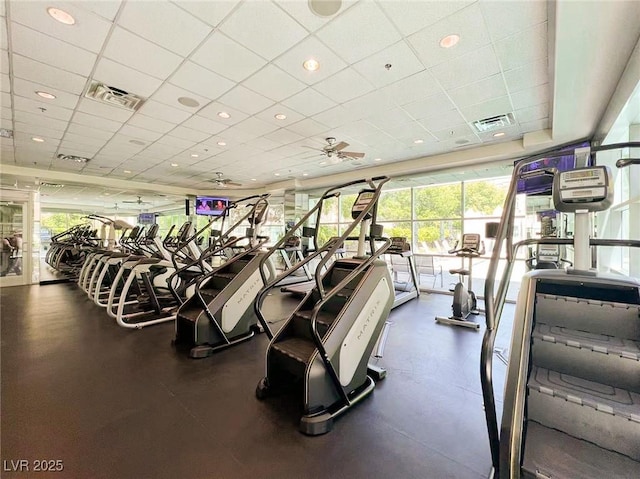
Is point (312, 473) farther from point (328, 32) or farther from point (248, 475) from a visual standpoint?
point (328, 32)

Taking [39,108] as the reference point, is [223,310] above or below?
below

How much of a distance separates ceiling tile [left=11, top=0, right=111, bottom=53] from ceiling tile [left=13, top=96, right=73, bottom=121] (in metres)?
2.03

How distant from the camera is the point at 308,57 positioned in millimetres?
3135

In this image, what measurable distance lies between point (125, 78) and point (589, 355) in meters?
5.16

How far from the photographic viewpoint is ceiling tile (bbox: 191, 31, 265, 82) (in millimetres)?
2916

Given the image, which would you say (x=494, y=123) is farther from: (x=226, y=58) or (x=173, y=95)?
(x=173, y=95)

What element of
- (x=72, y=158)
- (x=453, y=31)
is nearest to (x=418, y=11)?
(x=453, y=31)

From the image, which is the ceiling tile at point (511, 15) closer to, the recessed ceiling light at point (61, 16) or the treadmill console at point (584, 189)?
the treadmill console at point (584, 189)

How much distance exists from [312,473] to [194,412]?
1.07 metres

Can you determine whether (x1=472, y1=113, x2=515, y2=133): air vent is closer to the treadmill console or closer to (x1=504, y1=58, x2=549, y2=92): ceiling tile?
(x1=504, y1=58, x2=549, y2=92): ceiling tile

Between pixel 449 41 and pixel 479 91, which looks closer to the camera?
pixel 449 41

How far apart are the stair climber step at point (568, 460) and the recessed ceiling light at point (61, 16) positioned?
15.2ft

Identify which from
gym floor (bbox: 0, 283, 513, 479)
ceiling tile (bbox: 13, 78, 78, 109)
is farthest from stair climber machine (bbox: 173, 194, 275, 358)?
ceiling tile (bbox: 13, 78, 78, 109)

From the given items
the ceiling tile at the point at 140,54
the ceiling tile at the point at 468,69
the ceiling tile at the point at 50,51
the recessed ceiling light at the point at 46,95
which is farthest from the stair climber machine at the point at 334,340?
the recessed ceiling light at the point at 46,95
